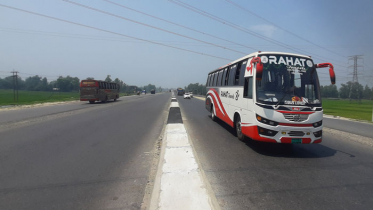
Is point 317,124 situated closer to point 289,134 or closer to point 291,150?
point 289,134

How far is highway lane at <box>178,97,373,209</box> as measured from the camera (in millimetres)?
3609

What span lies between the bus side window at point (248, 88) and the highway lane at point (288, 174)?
1575 millimetres

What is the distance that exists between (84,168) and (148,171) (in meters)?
1.42

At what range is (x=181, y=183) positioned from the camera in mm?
4129

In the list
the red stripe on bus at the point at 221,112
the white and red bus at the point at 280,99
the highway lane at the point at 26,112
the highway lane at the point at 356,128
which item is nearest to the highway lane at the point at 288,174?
the white and red bus at the point at 280,99

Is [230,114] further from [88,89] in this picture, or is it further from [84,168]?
[88,89]

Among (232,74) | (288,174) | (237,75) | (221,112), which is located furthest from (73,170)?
(221,112)

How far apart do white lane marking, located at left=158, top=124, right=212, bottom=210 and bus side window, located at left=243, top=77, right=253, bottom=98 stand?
2421 millimetres

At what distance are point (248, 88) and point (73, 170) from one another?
17.1ft

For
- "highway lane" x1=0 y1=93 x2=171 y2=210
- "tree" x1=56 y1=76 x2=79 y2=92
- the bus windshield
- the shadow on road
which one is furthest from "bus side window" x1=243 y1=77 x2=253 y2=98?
"tree" x1=56 y1=76 x2=79 y2=92

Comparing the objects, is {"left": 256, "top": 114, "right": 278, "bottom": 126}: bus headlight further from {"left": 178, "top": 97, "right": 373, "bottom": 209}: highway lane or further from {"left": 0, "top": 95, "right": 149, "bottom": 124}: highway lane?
{"left": 0, "top": 95, "right": 149, "bottom": 124}: highway lane

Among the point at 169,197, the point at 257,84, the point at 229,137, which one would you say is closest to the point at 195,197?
the point at 169,197

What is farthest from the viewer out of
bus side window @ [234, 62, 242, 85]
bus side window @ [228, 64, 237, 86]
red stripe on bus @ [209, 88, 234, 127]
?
red stripe on bus @ [209, 88, 234, 127]

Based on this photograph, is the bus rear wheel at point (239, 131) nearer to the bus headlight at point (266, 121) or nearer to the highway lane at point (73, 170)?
the bus headlight at point (266, 121)
